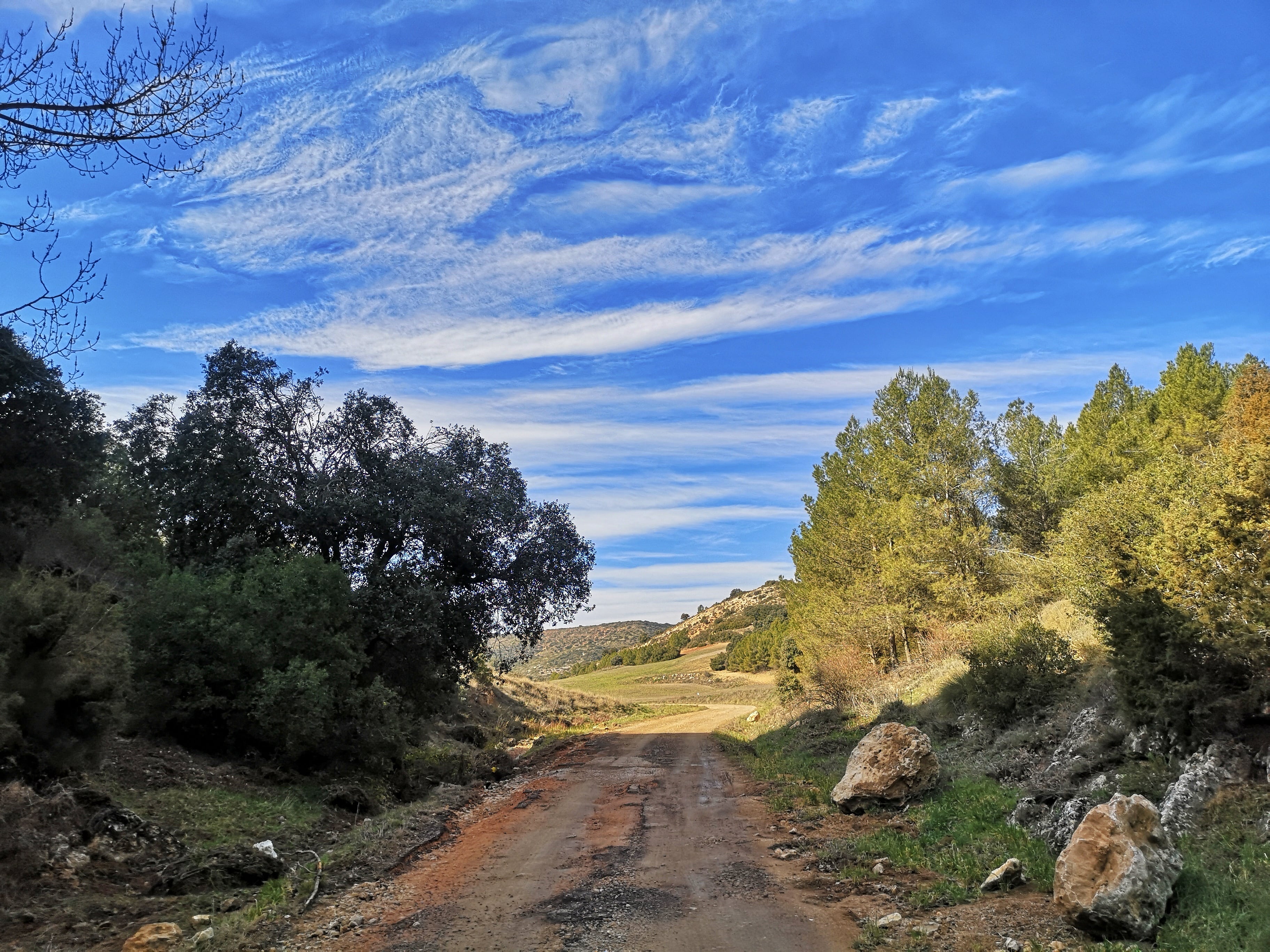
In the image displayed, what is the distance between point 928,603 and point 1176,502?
18.9 metres

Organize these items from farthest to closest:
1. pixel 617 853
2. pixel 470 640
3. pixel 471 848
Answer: pixel 470 640 → pixel 471 848 → pixel 617 853

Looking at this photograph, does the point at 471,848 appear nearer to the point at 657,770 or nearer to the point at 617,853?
the point at 617,853

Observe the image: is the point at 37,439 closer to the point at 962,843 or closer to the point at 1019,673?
the point at 962,843

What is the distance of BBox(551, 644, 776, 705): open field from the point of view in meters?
65.2

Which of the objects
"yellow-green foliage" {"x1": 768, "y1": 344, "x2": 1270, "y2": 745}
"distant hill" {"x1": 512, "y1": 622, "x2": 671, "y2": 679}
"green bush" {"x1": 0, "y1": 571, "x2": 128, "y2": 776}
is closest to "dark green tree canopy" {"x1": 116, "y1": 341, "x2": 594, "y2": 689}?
"green bush" {"x1": 0, "y1": 571, "x2": 128, "y2": 776}

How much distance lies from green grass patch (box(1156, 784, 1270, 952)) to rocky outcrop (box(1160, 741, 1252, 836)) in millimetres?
172

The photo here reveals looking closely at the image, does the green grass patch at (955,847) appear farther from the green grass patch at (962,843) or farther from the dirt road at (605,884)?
the dirt road at (605,884)

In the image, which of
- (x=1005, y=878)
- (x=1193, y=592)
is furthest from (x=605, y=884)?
(x=1193, y=592)

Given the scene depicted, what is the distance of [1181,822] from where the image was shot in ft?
24.6

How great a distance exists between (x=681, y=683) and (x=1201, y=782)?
80.1 m

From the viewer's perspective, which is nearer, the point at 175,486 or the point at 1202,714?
the point at 1202,714

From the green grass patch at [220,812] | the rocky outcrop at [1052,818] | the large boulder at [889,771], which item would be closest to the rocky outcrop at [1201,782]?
the rocky outcrop at [1052,818]

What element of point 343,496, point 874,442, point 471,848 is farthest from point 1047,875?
point 874,442

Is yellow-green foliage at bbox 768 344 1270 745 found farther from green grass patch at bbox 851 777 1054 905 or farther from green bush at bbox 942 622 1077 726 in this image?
green grass patch at bbox 851 777 1054 905
